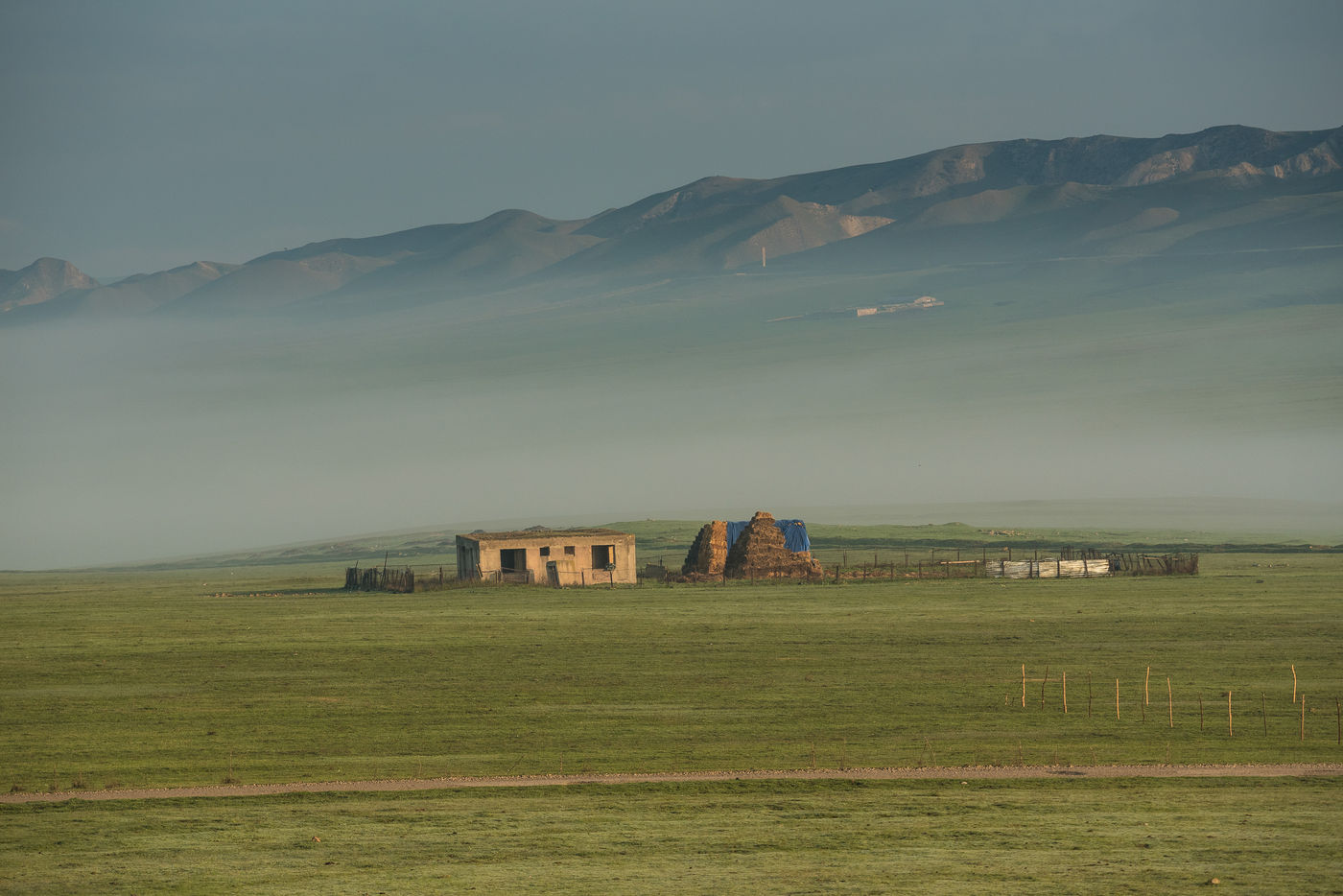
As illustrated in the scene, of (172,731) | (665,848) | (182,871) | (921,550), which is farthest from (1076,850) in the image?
(921,550)

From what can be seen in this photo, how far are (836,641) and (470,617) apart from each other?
22309 mm

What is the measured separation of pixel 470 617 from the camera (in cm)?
8162

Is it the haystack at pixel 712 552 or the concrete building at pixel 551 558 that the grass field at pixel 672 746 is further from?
the haystack at pixel 712 552

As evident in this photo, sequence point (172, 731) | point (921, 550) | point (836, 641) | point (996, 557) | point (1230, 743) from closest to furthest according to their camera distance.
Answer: point (1230, 743)
point (172, 731)
point (836, 641)
point (996, 557)
point (921, 550)

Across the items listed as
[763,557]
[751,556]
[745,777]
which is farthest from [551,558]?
[745,777]

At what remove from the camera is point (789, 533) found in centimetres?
11344

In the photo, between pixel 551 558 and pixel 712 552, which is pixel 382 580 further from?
pixel 712 552

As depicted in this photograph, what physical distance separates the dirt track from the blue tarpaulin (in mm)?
72234

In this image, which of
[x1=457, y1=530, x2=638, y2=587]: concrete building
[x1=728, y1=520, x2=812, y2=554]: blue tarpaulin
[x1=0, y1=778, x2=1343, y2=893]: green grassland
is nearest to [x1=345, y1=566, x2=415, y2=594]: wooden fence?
[x1=457, y1=530, x2=638, y2=587]: concrete building

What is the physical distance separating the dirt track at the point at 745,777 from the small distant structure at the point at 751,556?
70.1m

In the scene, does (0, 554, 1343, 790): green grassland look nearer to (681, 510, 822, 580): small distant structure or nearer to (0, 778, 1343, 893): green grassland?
(0, 778, 1343, 893): green grassland

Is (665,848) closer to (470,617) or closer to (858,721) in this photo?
(858,721)

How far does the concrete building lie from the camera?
338 ft

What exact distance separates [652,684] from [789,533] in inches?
2365
